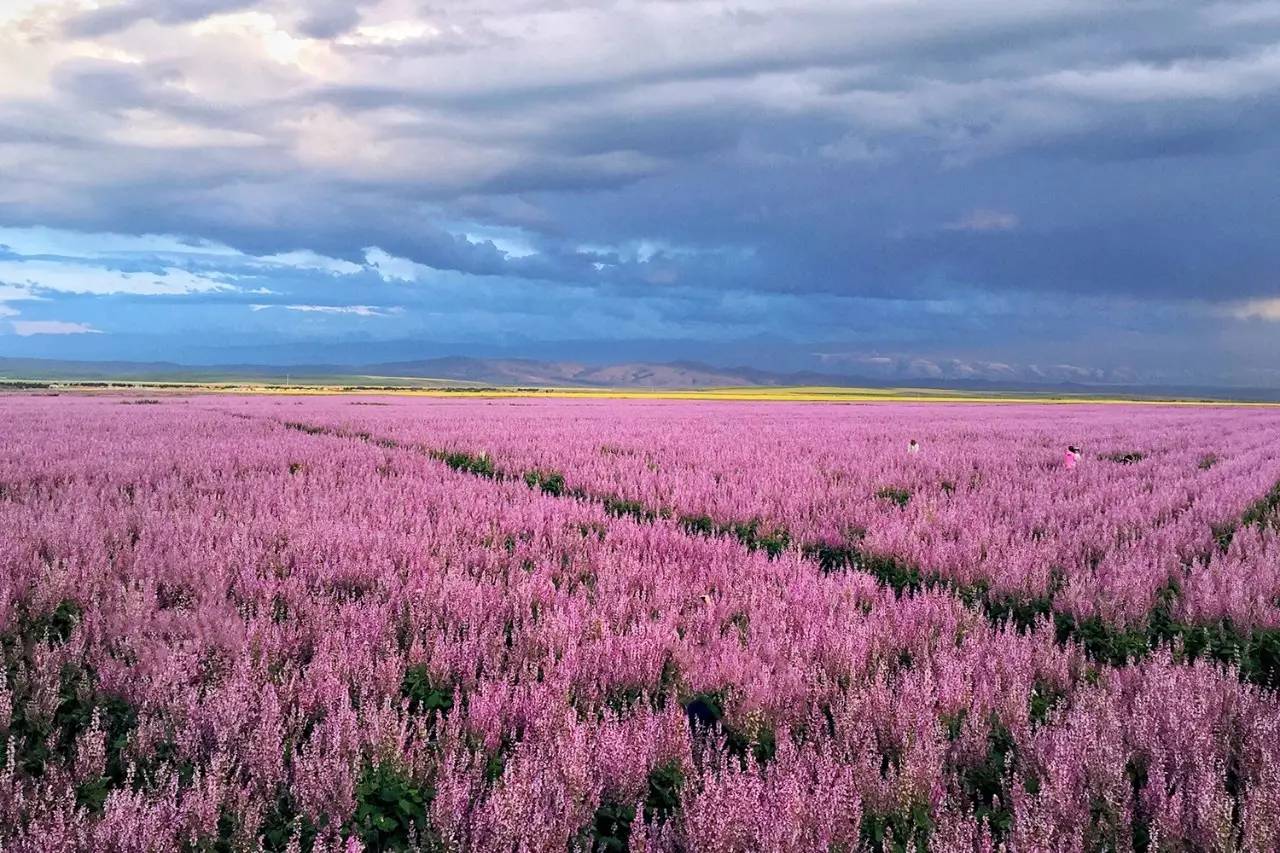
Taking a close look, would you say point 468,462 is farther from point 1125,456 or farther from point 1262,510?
point 1125,456

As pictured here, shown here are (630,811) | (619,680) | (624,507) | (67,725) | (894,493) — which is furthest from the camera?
(894,493)

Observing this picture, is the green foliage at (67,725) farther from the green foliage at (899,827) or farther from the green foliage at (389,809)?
the green foliage at (899,827)

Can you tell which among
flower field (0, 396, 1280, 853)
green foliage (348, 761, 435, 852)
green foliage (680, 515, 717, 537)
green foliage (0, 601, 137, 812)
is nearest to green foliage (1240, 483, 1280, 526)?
flower field (0, 396, 1280, 853)

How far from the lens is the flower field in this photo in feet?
8.04

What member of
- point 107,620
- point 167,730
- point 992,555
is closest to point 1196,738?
point 992,555

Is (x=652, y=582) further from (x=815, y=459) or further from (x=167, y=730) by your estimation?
(x=815, y=459)

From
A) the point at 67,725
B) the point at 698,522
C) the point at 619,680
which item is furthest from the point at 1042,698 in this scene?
the point at 698,522

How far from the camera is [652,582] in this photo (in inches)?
209

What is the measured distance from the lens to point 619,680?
148 inches

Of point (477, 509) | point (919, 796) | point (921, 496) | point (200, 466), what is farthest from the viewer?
point (200, 466)

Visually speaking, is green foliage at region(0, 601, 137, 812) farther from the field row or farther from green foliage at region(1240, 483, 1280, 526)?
green foliage at region(1240, 483, 1280, 526)

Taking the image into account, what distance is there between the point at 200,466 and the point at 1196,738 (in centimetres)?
1172

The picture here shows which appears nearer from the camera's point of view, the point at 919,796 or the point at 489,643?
the point at 919,796

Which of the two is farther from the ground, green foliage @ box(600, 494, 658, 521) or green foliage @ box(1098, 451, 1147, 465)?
green foliage @ box(1098, 451, 1147, 465)
